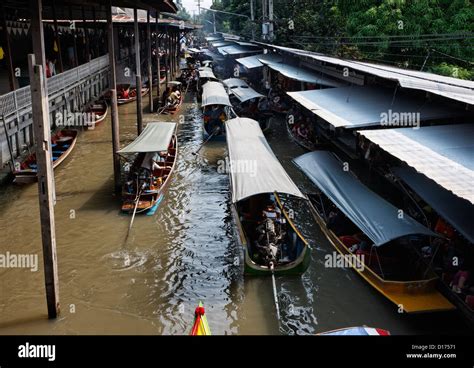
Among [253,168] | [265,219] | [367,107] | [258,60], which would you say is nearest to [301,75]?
[367,107]

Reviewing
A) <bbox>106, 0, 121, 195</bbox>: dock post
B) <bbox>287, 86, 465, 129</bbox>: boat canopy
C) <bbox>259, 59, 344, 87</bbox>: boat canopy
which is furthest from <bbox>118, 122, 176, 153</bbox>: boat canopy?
<bbox>259, 59, 344, 87</bbox>: boat canopy

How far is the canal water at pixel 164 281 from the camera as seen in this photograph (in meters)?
8.32

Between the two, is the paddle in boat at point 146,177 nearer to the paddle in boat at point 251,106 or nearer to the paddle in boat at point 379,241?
the paddle in boat at point 379,241

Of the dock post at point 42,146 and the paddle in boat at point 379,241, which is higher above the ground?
the dock post at point 42,146

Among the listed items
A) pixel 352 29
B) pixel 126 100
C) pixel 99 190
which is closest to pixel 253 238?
pixel 99 190

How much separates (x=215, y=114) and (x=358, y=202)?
12.3 metres

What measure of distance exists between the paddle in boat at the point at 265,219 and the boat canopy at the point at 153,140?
7.79ft

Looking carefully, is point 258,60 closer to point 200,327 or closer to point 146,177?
point 146,177

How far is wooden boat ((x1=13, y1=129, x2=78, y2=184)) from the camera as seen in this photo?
44.9 ft

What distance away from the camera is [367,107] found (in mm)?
13812

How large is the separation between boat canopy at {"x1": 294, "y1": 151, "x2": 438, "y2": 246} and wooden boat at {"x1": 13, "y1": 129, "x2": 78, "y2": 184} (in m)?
7.78

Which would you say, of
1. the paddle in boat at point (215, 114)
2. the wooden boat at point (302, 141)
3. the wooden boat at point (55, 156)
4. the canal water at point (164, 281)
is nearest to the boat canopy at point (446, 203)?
the canal water at point (164, 281)

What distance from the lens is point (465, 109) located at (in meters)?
11.8
